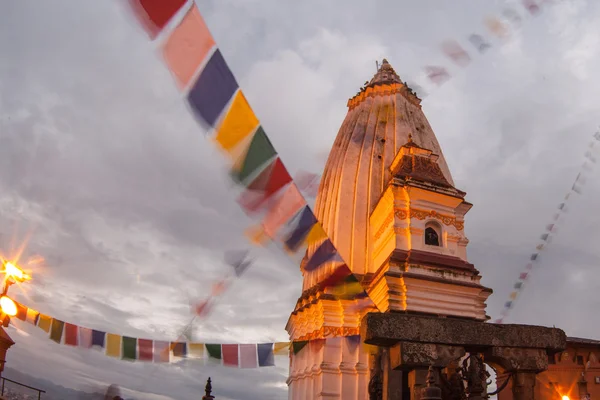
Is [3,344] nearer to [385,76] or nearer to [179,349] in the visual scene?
[179,349]

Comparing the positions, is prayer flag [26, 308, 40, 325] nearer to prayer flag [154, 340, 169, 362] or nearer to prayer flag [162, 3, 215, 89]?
prayer flag [154, 340, 169, 362]

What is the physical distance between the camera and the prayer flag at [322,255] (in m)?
8.15

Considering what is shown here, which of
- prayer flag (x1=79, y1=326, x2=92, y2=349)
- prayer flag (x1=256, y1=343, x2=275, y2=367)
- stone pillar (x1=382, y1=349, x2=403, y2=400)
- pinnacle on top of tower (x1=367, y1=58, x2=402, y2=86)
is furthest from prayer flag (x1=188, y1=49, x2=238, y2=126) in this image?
pinnacle on top of tower (x1=367, y1=58, x2=402, y2=86)

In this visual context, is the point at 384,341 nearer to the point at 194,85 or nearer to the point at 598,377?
the point at 194,85

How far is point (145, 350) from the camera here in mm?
11258

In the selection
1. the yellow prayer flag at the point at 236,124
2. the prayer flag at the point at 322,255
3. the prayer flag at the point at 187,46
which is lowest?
the prayer flag at the point at 322,255

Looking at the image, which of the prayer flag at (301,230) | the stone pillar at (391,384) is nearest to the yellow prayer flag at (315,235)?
the prayer flag at (301,230)

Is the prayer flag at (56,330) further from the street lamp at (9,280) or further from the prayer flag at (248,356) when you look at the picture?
the prayer flag at (248,356)

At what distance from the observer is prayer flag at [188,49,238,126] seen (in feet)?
18.5

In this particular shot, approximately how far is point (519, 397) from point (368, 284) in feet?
31.8

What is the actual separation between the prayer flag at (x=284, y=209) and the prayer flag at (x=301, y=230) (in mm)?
223

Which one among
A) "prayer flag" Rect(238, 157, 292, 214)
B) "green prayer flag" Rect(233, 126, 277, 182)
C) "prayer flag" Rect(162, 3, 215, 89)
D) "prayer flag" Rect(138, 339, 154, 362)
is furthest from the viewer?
"prayer flag" Rect(138, 339, 154, 362)

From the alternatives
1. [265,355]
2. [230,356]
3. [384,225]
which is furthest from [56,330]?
[384,225]

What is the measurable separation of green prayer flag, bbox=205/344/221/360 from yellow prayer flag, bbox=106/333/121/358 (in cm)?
201
